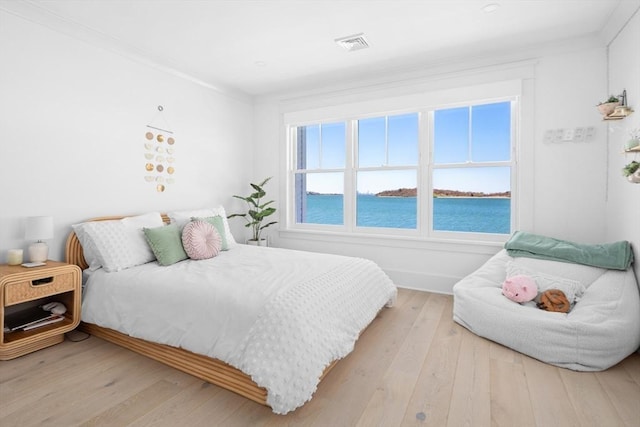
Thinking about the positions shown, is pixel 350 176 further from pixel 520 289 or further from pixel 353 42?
pixel 520 289

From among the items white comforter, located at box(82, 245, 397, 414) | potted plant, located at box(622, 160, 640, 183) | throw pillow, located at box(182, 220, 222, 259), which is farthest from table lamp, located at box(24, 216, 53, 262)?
potted plant, located at box(622, 160, 640, 183)

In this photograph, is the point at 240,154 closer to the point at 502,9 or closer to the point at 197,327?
the point at 197,327

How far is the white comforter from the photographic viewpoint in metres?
1.65

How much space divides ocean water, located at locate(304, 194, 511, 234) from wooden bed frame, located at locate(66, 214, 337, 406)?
7.66 feet

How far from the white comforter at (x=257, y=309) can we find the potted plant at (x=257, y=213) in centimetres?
152

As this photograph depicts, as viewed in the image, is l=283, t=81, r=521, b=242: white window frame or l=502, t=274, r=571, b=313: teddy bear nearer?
l=502, t=274, r=571, b=313: teddy bear

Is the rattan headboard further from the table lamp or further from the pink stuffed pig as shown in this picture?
the pink stuffed pig

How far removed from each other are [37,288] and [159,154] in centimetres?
176

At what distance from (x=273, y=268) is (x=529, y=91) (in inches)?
117

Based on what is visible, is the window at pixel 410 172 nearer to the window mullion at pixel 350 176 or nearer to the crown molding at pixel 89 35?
the window mullion at pixel 350 176

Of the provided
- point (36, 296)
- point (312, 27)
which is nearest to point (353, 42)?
point (312, 27)

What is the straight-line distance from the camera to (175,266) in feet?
8.81

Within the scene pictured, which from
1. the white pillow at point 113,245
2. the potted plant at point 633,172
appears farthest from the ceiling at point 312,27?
the white pillow at point 113,245

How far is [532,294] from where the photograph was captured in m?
2.49
